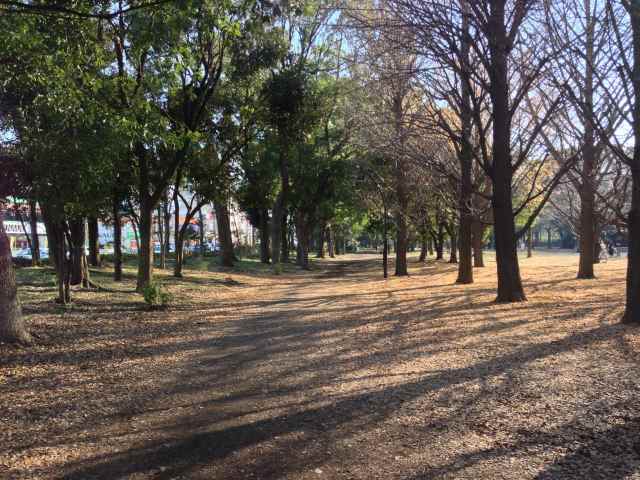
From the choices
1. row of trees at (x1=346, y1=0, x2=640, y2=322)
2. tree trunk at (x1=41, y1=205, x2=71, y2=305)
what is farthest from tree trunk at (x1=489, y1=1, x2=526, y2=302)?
tree trunk at (x1=41, y1=205, x2=71, y2=305)

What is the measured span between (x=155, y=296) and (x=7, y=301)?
503 centimetres

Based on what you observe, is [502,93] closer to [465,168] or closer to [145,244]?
[465,168]

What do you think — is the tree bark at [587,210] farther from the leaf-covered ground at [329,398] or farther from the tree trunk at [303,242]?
the tree trunk at [303,242]

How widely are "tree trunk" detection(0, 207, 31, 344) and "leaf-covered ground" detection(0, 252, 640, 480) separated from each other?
46 cm

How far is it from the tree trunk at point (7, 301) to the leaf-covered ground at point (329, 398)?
18.3 inches

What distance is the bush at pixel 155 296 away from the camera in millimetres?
12656

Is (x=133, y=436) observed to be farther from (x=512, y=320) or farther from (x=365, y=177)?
(x=365, y=177)

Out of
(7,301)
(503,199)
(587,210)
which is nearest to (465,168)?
(503,199)

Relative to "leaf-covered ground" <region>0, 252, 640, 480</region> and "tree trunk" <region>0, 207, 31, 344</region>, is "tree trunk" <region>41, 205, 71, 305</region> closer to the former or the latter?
"leaf-covered ground" <region>0, 252, 640, 480</region>

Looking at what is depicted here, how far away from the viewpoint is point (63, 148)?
10070 mm

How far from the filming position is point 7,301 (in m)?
7.79

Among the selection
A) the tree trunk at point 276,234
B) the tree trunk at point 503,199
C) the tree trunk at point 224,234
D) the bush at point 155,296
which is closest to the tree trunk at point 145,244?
the bush at point 155,296

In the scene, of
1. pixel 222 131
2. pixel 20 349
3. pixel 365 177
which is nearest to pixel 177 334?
pixel 20 349

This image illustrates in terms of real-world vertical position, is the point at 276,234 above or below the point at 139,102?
below
